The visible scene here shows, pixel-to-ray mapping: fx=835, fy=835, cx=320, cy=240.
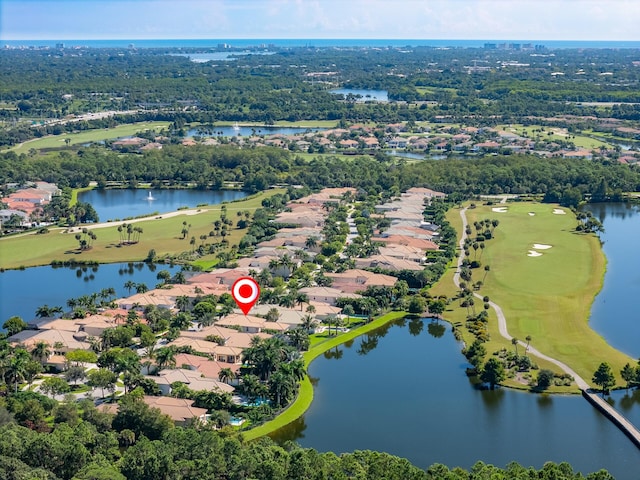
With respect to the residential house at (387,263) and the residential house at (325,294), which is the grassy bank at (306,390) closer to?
the residential house at (325,294)

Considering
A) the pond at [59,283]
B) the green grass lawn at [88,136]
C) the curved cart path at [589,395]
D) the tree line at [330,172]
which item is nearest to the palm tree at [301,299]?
the pond at [59,283]

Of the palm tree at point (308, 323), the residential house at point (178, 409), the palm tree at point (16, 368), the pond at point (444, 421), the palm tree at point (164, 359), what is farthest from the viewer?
the palm tree at point (308, 323)

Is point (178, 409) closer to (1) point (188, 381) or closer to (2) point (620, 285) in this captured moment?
(1) point (188, 381)

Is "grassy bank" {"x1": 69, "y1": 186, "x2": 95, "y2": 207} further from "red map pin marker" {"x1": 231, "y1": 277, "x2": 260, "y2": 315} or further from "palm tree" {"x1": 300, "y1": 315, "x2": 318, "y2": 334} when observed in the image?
"palm tree" {"x1": 300, "y1": 315, "x2": 318, "y2": 334}

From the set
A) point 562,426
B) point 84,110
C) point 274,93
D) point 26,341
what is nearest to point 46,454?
point 26,341

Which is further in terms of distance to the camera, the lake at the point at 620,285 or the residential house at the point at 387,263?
the residential house at the point at 387,263

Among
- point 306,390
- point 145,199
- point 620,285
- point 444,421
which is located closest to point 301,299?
point 306,390

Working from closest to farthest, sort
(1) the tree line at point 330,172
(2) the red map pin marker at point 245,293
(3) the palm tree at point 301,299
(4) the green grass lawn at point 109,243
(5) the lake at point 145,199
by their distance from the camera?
1. (2) the red map pin marker at point 245,293
2. (3) the palm tree at point 301,299
3. (4) the green grass lawn at point 109,243
4. (5) the lake at point 145,199
5. (1) the tree line at point 330,172
